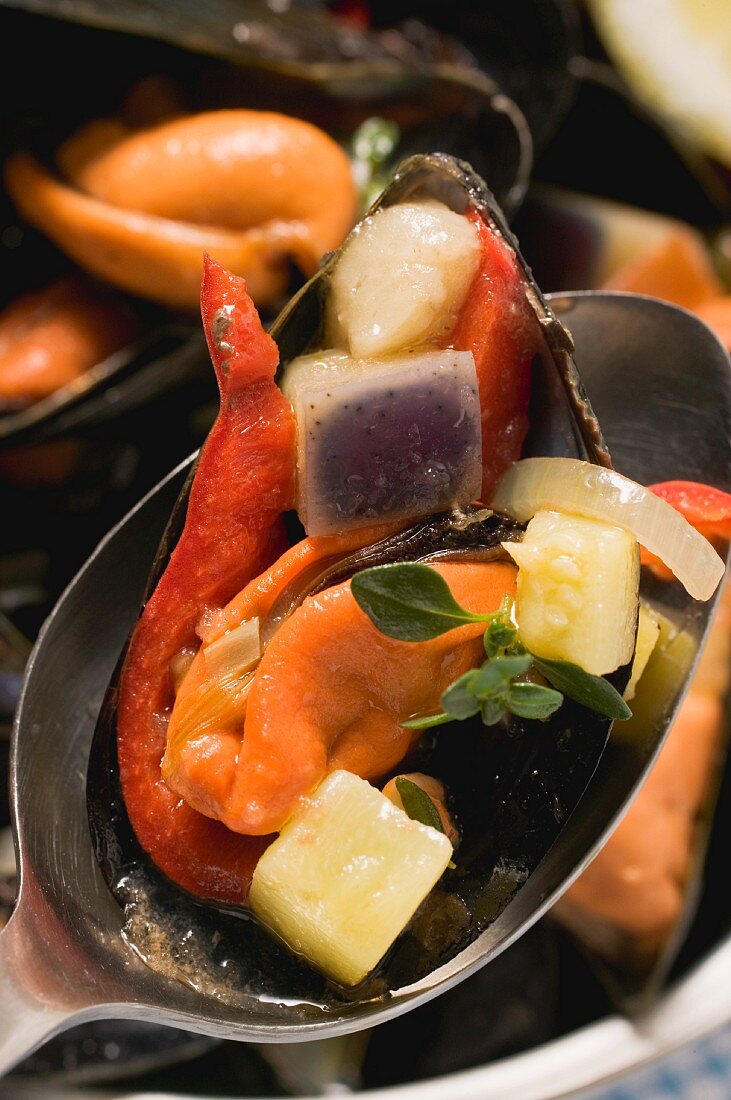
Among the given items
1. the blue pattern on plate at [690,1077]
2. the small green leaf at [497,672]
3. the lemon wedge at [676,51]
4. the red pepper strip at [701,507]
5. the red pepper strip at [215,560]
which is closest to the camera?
the small green leaf at [497,672]

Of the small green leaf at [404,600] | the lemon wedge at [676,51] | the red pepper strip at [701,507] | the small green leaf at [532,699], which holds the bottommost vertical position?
the small green leaf at [532,699]

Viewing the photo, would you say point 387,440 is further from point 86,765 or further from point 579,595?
point 86,765

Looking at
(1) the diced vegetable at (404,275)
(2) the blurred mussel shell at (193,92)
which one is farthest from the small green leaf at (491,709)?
(2) the blurred mussel shell at (193,92)

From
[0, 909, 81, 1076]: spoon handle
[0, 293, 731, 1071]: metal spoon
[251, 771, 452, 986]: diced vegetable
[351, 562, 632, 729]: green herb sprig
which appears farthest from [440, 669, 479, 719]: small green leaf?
[0, 909, 81, 1076]: spoon handle

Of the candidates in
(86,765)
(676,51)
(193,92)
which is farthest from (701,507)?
(676,51)

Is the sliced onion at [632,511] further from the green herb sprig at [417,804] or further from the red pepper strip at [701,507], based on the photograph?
the green herb sprig at [417,804]

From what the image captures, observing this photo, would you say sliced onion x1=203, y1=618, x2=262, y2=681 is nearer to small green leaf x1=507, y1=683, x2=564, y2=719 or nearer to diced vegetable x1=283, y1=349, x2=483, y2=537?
diced vegetable x1=283, y1=349, x2=483, y2=537
